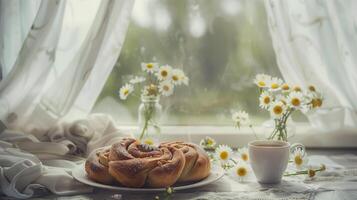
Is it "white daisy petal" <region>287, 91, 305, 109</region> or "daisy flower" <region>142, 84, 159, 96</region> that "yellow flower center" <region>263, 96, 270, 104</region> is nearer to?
"white daisy petal" <region>287, 91, 305, 109</region>

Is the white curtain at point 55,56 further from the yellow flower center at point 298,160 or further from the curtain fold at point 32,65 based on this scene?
the yellow flower center at point 298,160

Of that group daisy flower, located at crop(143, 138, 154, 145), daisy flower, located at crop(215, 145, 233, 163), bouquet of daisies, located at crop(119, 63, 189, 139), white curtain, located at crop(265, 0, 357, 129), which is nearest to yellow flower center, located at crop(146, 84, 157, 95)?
bouquet of daisies, located at crop(119, 63, 189, 139)

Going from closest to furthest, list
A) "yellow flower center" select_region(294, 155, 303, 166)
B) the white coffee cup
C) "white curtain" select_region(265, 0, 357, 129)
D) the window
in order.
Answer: the white coffee cup, "yellow flower center" select_region(294, 155, 303, 166), "white curtain" select_region(265, 0, 357, 129), the window

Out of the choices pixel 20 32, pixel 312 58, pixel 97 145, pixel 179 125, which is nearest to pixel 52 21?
pixel 20 32

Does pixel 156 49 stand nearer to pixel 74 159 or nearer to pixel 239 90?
pixel 239 90

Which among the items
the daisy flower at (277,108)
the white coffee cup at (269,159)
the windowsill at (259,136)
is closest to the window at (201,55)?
the windowsill at (259,136)

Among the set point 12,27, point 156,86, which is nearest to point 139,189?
point 156,86
